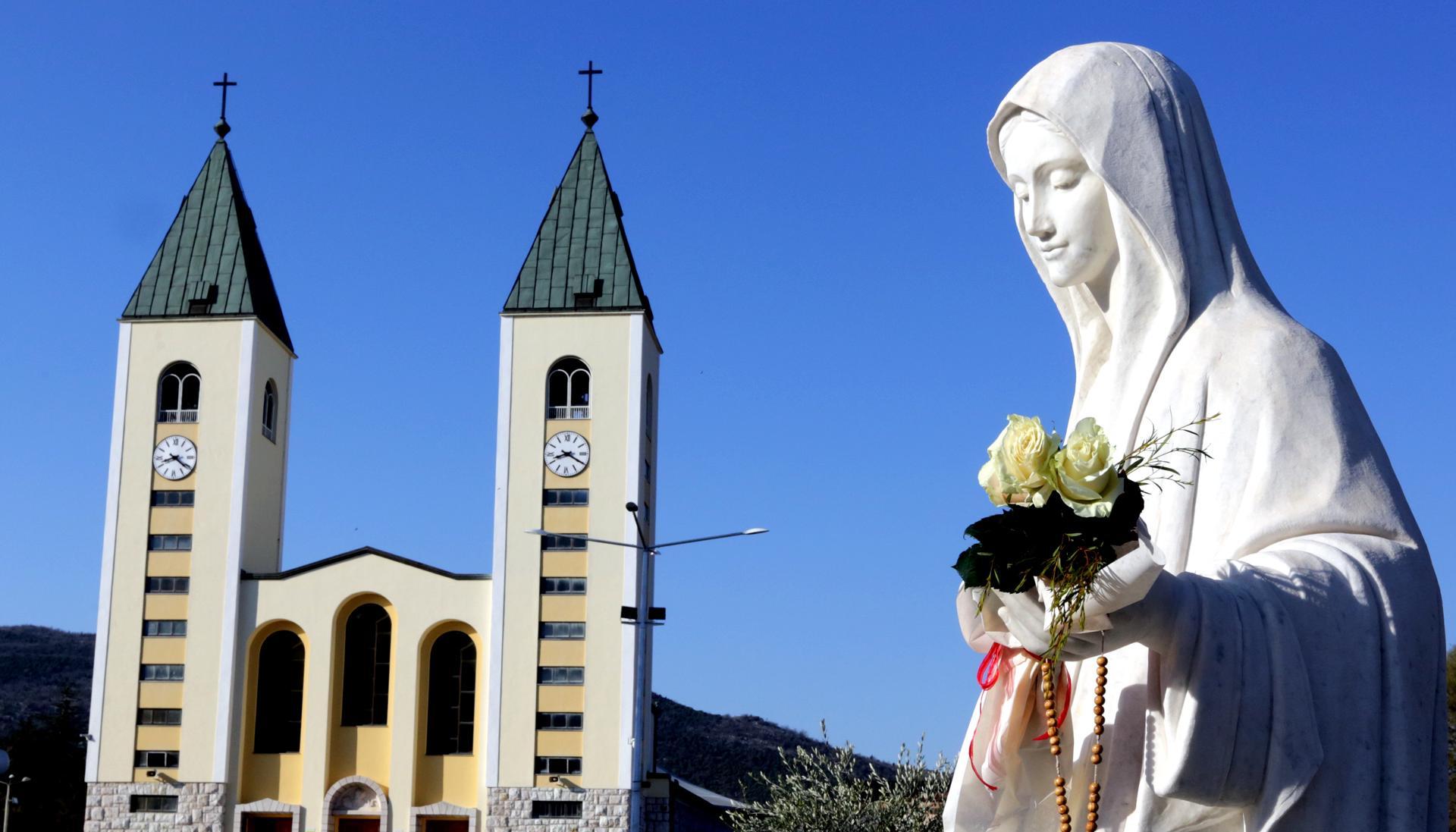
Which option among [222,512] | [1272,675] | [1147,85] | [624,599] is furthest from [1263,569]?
[222,512]

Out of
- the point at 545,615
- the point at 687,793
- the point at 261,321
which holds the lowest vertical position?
the point at 687,793

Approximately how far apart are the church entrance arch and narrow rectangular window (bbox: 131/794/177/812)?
4.08m

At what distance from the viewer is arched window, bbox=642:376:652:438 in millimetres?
51281

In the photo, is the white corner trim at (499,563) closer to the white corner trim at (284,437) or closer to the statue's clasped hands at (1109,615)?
the white corner trim at (284,437)

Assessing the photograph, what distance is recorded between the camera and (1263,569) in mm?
3342

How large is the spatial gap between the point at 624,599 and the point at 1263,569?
152ft

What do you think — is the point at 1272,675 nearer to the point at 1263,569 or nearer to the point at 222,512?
the point at 1263,569

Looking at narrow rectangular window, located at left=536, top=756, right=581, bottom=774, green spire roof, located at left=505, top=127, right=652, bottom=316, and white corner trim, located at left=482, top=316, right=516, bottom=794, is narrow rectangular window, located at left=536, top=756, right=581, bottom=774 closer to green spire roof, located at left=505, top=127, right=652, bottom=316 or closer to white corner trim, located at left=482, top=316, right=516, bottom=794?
white corner trim, located at left=482, top=316, right=516, bottom=794

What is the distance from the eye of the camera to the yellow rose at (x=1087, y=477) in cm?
301

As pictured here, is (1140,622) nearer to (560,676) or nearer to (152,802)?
(560,676)

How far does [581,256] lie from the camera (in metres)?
53.0

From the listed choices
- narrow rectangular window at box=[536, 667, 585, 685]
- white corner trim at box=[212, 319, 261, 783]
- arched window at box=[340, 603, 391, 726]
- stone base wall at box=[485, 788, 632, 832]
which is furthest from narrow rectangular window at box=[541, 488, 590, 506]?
white corner trim at box=[212, 319, 261, 783]

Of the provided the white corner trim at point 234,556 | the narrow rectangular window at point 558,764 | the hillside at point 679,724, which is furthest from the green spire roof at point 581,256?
the hillside at point 679,724

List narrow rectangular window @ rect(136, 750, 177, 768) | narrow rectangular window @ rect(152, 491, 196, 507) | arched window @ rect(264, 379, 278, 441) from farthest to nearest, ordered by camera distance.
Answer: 1. arched window @ rect(264, 379, 278, 441)
2. narrow rectangular window @ rect(152, 491, 196, 507)
3. narrow rectangular window @ rect(136, 750, 177, 768)
